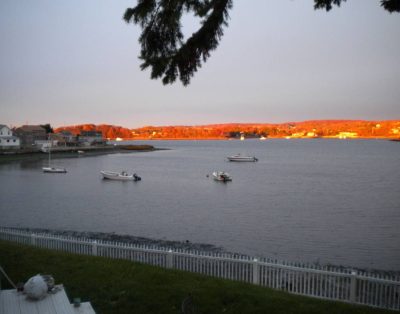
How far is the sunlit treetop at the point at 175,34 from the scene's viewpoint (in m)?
6.13

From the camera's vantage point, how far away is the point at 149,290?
1080 centimetres

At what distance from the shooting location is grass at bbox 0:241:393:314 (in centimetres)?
980

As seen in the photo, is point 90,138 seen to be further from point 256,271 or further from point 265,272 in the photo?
point 256,271

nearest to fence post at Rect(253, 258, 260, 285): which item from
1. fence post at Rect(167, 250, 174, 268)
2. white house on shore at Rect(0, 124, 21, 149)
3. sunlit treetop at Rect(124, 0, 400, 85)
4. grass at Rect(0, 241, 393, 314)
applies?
grass at Rect(0, 241, 393, 314)

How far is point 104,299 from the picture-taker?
10.3 meters

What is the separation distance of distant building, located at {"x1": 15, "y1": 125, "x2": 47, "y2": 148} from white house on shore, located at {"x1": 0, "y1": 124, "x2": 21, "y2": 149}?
10986 millimetres

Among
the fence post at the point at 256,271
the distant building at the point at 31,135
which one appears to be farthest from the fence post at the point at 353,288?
the distant building at the point at 31,135

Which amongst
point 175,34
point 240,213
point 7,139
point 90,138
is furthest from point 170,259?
point 90,138

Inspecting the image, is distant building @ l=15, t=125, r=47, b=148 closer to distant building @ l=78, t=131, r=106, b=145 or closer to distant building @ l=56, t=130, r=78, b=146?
distant building @ l=56, t=130, r=78, b=146

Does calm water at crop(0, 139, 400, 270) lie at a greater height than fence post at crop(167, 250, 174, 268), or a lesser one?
lesser

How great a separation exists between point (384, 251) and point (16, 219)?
92.3ft

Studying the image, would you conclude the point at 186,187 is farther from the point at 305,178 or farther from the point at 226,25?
the point at 226,25

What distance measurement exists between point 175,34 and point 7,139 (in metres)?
120

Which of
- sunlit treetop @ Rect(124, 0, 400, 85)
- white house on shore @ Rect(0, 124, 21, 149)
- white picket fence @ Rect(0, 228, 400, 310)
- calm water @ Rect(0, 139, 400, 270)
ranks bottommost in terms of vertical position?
calm water @ Rect(0, 139, 400, 270)
